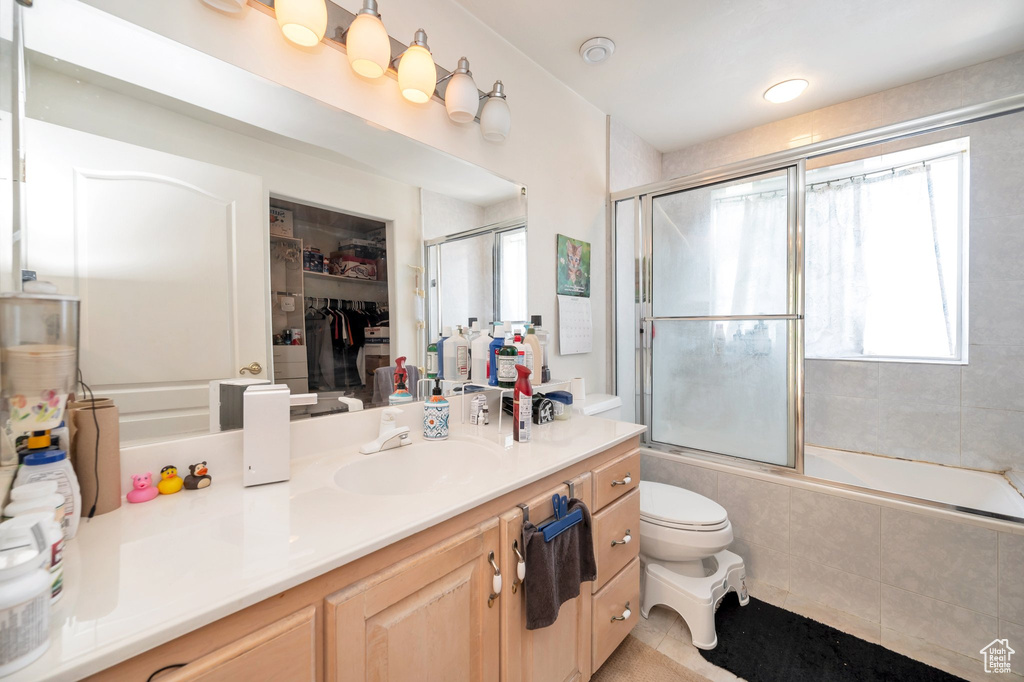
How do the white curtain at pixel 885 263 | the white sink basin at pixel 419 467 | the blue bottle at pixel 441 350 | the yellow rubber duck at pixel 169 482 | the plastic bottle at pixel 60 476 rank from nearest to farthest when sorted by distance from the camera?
the plastic bottle at pixel 60 476
the yellow rubber duck at pixel 169 482
the white sink basin at pixel 419 467
the blue bottle at pixel 441 350
the white curtain at pixel 885 263

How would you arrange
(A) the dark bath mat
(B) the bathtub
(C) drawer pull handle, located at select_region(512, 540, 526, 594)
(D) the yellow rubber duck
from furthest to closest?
(B) the bathtub, (A) the dark bath mat, (C) drawer pull handle, located at select_region(512, 540, 526, 594), (D) the yellow rubber duck

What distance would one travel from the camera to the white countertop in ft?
1.63

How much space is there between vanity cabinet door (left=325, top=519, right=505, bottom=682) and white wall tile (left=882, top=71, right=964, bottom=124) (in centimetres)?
291

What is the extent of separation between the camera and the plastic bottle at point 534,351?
1636 millimetres

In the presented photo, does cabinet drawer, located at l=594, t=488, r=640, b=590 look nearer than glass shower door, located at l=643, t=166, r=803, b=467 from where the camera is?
Yes

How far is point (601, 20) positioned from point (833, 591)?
2627mm

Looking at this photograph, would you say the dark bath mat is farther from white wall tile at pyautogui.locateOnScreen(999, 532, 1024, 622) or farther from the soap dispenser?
Result: the soap dispenser

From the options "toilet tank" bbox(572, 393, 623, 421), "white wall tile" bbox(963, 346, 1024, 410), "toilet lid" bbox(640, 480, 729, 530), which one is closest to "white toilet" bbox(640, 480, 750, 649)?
"toilet lid" bbox(640, 480, 729, 530)

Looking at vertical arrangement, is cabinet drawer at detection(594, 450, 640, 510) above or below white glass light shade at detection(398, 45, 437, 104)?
below

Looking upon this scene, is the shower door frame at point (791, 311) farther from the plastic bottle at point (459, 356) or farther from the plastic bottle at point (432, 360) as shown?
the plastic bottle at point (432, 360)

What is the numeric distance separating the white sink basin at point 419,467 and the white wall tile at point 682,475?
1313mm

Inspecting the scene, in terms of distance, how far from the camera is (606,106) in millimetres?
2363

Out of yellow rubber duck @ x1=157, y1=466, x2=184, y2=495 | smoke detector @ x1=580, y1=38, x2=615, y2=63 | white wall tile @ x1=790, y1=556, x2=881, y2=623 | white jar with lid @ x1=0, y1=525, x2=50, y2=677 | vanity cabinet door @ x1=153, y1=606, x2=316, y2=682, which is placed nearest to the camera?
white jar with lid @ x1=0, y1=525, x2=50, y2=677

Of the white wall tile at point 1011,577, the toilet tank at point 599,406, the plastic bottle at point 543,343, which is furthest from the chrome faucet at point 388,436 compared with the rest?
the white wall tile at point 1011,577
